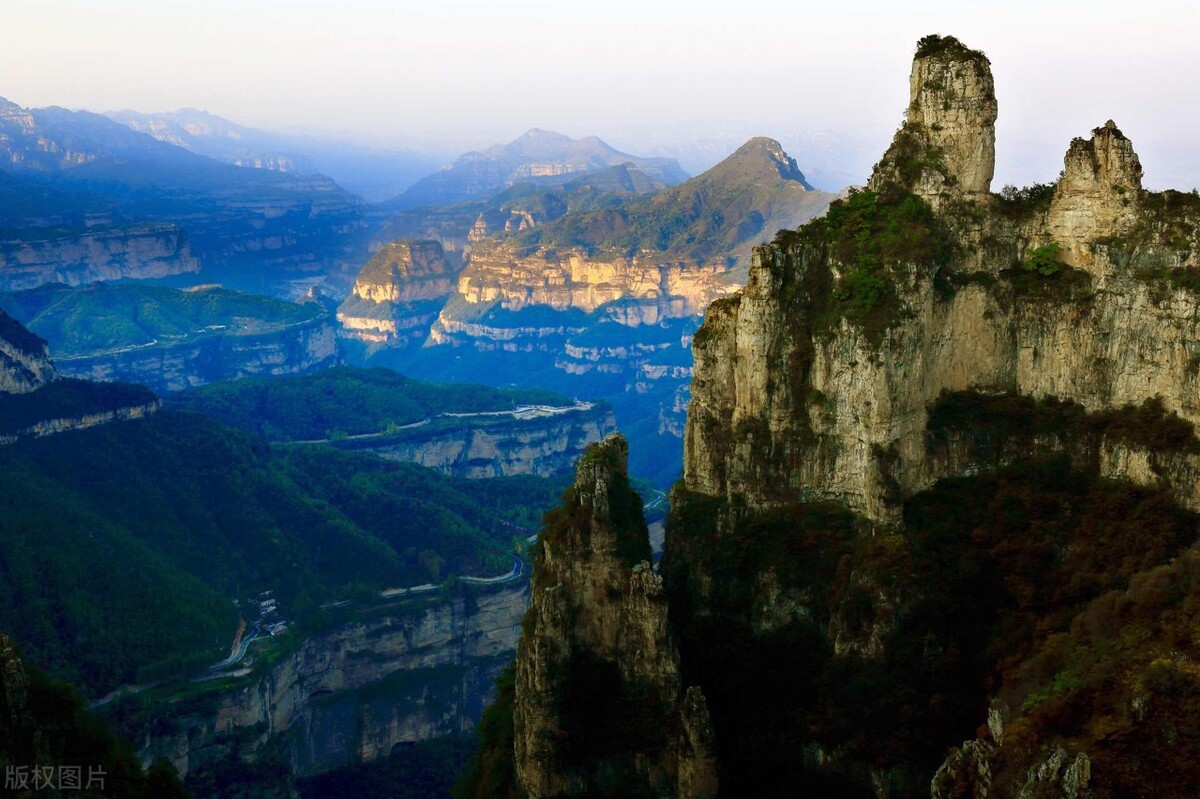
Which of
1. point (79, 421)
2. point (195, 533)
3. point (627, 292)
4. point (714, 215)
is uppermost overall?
point (714, 215)

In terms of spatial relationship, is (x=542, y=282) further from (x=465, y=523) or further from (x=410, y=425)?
(x=465, y=523)

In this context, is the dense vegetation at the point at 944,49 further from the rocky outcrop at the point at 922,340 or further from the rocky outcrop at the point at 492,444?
the rocky outcrop at the point at 492,444

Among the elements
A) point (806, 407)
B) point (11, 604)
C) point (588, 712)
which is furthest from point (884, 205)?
point (11, 604)

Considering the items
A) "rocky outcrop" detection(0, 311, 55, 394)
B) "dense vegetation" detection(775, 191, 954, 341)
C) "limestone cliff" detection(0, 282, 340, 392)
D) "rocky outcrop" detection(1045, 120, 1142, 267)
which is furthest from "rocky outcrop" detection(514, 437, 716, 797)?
"limestone cliff" detection(0, 282, 340, 392)

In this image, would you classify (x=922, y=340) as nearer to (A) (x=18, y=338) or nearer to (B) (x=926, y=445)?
(B) (x=926, y=445)

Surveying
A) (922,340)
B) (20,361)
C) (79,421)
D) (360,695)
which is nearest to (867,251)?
(922,340)

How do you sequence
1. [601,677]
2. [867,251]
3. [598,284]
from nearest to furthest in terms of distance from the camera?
[601,677] < [867,251] < [598,284]
